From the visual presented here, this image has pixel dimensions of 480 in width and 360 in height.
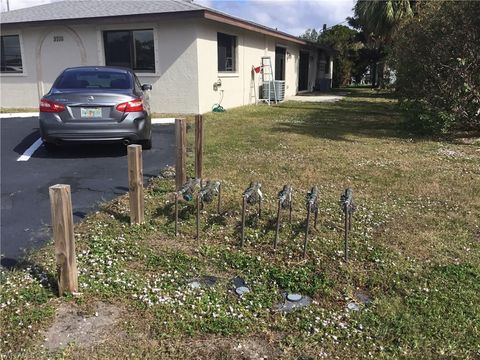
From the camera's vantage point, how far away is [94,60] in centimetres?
1387

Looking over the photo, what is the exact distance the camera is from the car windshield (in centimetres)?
741

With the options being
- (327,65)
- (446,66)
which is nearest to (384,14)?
(327,65)

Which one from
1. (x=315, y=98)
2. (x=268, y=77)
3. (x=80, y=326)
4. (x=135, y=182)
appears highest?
(x=268, y=77)

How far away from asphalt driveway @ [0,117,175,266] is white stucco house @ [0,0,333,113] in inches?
170

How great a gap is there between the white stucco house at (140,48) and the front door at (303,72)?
10.3 meters

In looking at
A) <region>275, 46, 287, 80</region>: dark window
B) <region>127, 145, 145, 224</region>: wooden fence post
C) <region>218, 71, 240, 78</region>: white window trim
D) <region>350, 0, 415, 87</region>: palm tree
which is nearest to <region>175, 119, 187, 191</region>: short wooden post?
<region>127, 145, 145, 224</region>: wooden fence post

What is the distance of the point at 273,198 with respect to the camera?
527 cm

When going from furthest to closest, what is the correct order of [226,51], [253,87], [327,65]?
[327,65], [253,87], [226,51]

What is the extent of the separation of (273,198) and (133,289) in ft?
7.78

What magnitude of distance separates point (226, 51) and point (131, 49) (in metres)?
3.38

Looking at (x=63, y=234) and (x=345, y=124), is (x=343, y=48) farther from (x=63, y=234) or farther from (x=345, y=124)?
(x=63, y=234)

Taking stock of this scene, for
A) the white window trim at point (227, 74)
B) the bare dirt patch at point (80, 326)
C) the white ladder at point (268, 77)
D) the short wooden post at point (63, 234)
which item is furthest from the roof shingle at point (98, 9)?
the bare dirt patch at point (80, 326)

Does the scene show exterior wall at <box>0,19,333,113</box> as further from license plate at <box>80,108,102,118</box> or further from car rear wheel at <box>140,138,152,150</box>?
license plate at <box>80,108,102,118</box>

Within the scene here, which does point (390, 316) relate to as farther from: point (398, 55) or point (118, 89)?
point (398, 55)
